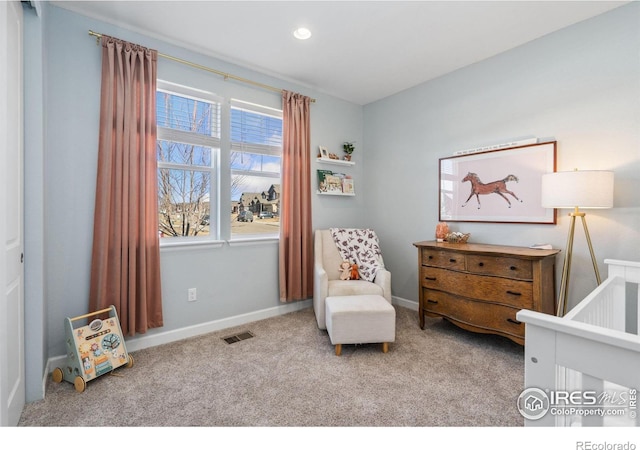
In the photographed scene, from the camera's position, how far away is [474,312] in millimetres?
2545

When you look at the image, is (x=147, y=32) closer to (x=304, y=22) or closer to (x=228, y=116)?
(x=228, y=116)

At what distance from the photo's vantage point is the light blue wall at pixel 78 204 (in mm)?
1795

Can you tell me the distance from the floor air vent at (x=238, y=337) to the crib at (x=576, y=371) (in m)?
2.25

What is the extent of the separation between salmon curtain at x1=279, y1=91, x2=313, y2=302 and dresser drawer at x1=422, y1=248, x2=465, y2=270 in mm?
1277

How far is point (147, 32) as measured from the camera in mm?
2488

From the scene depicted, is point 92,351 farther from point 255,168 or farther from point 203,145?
point 255,168

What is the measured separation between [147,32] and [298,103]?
4.85ft

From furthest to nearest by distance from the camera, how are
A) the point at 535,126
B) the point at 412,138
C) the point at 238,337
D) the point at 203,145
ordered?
the point at 412,138, the point at 203,145, the point at 238,337, the point at 535,126

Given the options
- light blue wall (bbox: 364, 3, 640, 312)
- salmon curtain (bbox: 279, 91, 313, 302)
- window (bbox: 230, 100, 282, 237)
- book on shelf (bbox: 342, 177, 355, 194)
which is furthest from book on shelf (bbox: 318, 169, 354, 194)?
window (bbox: 230, 100, 282, 237)

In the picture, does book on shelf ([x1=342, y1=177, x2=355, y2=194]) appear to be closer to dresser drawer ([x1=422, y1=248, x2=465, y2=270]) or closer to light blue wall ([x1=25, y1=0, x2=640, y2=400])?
light blue wall ([x1=25, y1=0, x2=640, y2=400])

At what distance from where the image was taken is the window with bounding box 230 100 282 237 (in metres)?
3.10

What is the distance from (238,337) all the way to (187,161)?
166 cm

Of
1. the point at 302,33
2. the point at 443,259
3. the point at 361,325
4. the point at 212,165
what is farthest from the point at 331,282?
the point at 302,33
